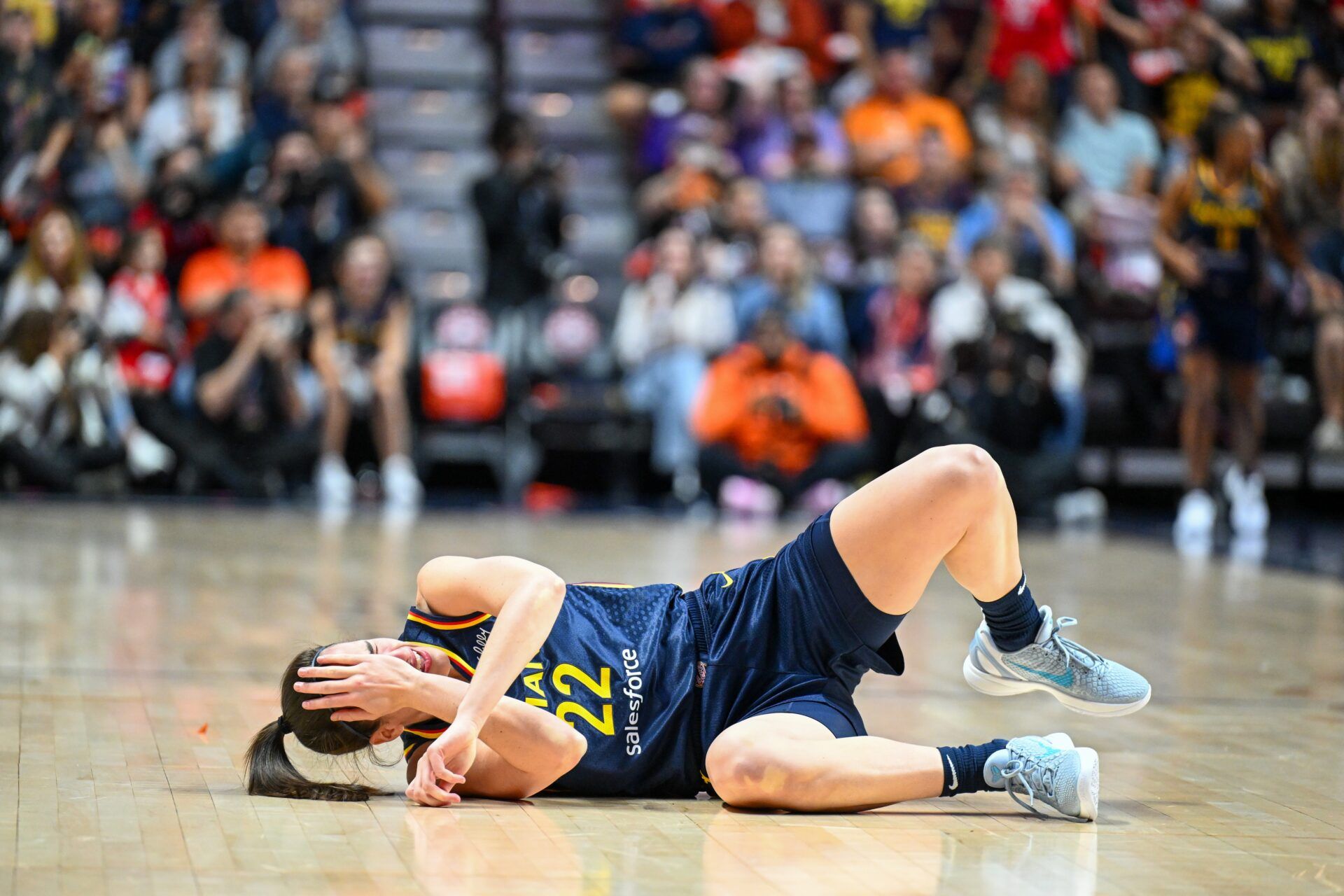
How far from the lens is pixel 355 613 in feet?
17.8

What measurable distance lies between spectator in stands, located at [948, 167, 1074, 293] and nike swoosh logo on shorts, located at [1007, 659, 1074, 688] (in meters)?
7.10

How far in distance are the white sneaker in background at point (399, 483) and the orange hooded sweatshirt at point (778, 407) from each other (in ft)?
5.29

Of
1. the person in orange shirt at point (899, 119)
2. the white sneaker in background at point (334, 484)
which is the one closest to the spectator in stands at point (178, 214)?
the white sneaker in background at point (334, 484)

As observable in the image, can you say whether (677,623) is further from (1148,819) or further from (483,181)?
(483,181)

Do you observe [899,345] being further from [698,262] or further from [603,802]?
[603,802]

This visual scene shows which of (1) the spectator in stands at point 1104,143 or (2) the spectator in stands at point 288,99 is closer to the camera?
(2) the spectator in stands at point 288,99

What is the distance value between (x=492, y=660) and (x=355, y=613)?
8.51 feet

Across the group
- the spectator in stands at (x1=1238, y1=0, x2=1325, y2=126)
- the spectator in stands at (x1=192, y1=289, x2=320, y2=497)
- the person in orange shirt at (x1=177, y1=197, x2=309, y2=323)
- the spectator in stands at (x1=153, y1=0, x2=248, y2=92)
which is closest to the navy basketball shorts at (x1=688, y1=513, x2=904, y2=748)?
the spectator in stands at (x1=192, y1=289, x2=320, y2=497)

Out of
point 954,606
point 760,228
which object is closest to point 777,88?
point 760,228

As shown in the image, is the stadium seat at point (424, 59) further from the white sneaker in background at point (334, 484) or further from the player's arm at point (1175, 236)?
the player's arm at point (1175, 236)

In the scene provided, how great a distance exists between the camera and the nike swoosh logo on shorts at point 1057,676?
131 inches

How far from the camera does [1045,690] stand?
131 inches

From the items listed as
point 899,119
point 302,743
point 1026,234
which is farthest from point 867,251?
point 302,743

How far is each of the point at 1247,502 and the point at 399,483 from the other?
15.1ft
